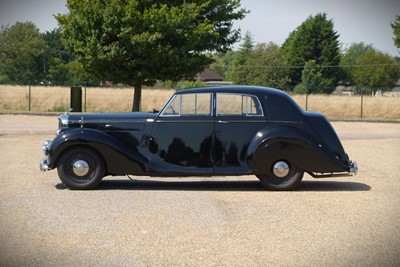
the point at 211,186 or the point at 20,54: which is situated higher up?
the point at 20,54

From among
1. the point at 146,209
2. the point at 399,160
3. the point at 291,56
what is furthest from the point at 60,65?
the point at 146,209

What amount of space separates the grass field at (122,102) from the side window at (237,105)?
24.6 m

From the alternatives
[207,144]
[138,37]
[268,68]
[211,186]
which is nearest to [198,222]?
[207,144]

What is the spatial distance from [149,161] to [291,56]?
216 feet

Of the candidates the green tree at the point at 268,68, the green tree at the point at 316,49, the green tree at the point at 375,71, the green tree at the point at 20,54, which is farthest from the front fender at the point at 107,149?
the green tree at the point at 375,71

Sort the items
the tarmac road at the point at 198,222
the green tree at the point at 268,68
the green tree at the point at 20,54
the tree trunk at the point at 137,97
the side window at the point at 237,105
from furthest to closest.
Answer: the green tree at the point at 268,68 → the green tree at the point at 20,54 → the tree trunk at the point at 137,97 → the side window at the point at 237,105 → the tarmac road at the point at 198,222

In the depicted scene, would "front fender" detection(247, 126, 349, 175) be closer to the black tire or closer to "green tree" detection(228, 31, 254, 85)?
the black tire

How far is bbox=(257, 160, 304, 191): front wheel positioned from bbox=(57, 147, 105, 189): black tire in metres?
2.55

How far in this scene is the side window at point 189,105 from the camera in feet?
31.8

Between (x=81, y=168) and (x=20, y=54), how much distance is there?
4108 centimetres

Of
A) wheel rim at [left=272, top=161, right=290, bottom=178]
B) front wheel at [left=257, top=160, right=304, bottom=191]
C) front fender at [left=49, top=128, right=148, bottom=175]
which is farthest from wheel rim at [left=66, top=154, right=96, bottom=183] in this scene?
wheel rim at [left=272, top=161, right=290, bottom=178]

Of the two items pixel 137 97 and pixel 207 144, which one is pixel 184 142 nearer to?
pixel 207 144

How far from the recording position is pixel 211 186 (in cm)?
1011

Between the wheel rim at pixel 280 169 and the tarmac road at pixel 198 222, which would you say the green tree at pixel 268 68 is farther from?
the wheel rim at pixel 280 169
